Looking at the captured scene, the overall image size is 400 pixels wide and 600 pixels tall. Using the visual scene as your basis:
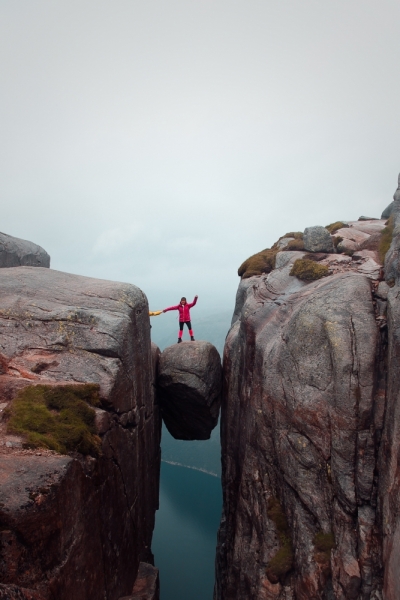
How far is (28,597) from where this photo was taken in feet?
27.2

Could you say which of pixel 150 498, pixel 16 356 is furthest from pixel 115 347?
pixel 150 498

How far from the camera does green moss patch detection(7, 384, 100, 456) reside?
11.8 m

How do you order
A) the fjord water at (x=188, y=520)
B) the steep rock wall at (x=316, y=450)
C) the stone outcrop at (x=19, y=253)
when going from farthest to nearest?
the fjord water at (x=188, y=520) < the stone outcrop at (x=19, y=253) < the steep rock wall at (x=316, y=450)

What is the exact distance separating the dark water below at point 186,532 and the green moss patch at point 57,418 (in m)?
35.2

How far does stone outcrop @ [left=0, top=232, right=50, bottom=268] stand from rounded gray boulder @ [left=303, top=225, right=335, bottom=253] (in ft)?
65.0

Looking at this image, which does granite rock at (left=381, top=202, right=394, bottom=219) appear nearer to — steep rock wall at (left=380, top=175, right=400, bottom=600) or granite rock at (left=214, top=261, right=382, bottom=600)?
granite rock at (left=214, top=261, right=382, bottom=600)

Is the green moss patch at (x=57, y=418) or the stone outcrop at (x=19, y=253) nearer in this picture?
the green moss patch at (x=57, y=418)

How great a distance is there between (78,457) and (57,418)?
1.45 metres

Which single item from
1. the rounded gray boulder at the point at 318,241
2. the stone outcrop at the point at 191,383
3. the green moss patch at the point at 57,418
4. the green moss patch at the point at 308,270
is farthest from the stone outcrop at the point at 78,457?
the rounded gray boulder at the point at 318,241

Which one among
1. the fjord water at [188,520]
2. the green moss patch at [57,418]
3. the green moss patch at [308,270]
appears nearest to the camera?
the green moss patch at [57,418]

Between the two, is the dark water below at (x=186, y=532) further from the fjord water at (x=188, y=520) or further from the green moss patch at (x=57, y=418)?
the green moss patch at (x=57, y=418)

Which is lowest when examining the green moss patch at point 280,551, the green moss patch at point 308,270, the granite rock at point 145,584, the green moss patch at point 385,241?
the granite rock at point 145,584

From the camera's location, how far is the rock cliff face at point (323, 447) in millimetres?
13516

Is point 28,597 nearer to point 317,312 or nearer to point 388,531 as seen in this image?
point 388,531
